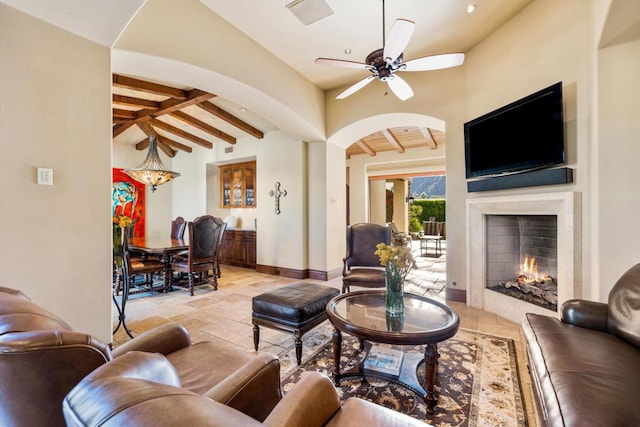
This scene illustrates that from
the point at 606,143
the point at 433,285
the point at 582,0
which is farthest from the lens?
the point at 433,285

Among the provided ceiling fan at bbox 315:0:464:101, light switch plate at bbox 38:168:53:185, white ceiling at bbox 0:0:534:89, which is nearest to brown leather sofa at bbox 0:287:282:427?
light switch plate at bbox 38:168:53:185

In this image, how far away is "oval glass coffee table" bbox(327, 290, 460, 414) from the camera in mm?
1746

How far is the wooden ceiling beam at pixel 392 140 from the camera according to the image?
245 inches

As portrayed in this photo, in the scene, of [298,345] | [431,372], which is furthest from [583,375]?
[298,345]

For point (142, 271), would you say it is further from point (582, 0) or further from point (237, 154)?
point (582, 0)

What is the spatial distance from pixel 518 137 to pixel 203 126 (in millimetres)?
5716

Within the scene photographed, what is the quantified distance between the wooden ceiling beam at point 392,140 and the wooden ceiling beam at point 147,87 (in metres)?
3.80

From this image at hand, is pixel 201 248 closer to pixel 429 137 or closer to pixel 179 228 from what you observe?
pixel 179 228

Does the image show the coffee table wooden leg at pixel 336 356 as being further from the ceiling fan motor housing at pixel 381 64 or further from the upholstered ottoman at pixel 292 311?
the ceiling fan motor housing at pixel 381 64

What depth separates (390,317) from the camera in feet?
6.82

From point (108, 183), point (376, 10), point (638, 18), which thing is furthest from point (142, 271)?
point (638, 18)

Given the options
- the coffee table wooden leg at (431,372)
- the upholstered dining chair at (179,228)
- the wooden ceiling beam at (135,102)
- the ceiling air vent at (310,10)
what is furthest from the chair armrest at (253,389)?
the wooden ceiling beam at (135,102)

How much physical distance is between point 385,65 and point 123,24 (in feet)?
7.08

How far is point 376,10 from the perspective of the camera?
124 inches
